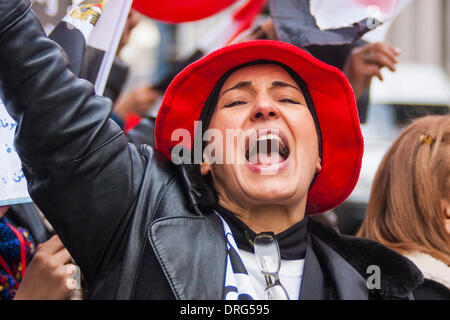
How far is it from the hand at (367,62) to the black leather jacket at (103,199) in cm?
107

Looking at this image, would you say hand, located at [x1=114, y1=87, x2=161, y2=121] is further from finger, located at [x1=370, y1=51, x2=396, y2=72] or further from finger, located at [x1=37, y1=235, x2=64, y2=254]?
finger, located at [x1=37, y1=235, x2=64, y2=254]

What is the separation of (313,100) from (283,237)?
62cm

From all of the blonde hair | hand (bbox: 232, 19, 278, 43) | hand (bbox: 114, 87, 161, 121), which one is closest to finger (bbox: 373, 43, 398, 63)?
the blonde hair

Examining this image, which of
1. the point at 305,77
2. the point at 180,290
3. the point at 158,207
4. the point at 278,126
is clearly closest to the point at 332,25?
the point at 305,77

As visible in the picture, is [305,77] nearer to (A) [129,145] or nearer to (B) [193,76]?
(B) [193,76]

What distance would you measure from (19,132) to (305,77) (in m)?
1.13

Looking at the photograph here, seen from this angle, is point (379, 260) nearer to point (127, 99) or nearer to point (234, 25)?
point (234, 25)

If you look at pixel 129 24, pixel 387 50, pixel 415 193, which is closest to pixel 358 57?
pixel 387 50

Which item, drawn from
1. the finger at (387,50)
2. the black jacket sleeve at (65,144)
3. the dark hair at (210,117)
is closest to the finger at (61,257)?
the black jacket sleeve at (65,144)

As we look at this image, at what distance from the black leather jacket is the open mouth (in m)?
0.28

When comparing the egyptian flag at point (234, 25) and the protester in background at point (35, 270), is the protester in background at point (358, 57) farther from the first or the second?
the protester in background at point (35, 270)

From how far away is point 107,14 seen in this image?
200cm

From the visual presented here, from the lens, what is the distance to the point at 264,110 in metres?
1.93

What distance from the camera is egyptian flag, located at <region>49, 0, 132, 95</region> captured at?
1.88 m
